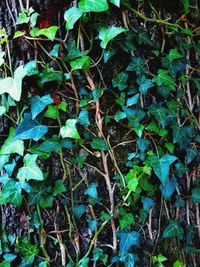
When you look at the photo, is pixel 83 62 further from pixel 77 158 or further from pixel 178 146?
pixel 178 146

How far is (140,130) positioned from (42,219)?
47 cm

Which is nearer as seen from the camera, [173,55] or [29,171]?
[29,171]

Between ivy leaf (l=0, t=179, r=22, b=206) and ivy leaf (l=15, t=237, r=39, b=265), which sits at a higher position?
ivy leaf (l=0, t=179, r=22, b=206)

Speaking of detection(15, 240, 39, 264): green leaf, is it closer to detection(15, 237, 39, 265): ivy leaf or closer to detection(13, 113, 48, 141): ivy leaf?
detection(15, 237, 39, 265): ivy leaf

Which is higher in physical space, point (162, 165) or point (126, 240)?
point (162, 165)

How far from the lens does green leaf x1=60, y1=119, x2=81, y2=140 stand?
1.11 metres

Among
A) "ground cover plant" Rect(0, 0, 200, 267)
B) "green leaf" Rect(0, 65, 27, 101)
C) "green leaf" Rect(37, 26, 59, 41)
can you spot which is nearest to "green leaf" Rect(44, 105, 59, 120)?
"ground cover plant" Rect(0, 0, 200, 267)

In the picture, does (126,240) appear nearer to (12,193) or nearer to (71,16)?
(12,193)

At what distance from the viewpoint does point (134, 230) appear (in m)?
1.24

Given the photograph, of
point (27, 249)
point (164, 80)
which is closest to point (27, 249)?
point (27, 249)

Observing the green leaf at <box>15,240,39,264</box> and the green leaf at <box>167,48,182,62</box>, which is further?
the green leaf at <box>167,48,182,62</box>

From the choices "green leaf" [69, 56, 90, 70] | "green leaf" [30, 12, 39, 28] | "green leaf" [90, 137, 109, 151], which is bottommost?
"green leaf" [90, 137, 109, 151]

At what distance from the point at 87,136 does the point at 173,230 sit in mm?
483

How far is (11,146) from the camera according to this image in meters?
1.15
